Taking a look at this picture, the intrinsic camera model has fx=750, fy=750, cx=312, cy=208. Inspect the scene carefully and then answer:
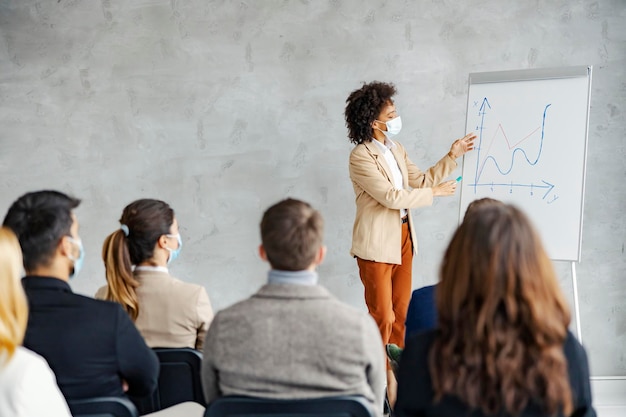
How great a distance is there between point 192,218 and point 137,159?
50 cm

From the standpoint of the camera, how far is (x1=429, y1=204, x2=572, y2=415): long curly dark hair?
4.74 feet

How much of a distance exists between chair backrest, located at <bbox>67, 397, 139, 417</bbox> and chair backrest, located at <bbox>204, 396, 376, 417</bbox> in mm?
274

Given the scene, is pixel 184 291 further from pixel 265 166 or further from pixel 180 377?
pixel 265 166

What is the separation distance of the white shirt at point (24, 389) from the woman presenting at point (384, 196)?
2.49 m

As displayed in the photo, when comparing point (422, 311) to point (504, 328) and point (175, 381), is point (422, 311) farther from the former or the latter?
point (504, 328)

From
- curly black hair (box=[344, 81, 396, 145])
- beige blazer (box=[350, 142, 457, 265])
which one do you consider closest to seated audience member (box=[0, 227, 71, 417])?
beige blazer (box=[350, 142, 457, 265])

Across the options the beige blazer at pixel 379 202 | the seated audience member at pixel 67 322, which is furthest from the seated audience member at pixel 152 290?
the beige blazer at pixel 379 202

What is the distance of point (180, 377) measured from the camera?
2.37 metres

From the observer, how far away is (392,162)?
13.5 ft

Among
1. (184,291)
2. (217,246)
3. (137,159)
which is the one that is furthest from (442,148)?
(184,291)

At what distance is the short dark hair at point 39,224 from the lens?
2.05 meters

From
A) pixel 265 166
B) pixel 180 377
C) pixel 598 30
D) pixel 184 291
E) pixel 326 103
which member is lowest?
pixel 180 377

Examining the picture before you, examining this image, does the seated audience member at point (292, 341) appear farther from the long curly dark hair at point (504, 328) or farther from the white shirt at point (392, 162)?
the white shirt at point (392, 162)

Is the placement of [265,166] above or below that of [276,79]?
below
